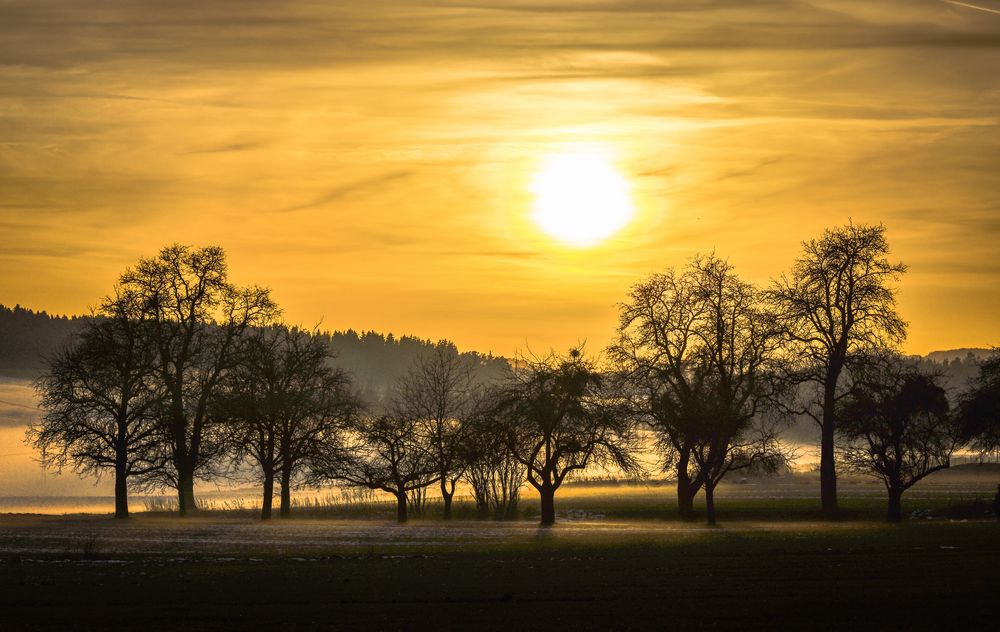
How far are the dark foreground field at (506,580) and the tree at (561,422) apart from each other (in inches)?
432

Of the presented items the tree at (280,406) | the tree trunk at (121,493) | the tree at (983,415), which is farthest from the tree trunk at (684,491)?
the tree trunk at (121,493)

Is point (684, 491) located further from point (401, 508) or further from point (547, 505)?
point (401, 508)

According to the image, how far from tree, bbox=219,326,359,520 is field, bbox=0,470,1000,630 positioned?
11.6 meters

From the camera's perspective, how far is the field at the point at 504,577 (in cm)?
2544

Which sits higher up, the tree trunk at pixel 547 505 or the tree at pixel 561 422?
the tree at pixel 561 422

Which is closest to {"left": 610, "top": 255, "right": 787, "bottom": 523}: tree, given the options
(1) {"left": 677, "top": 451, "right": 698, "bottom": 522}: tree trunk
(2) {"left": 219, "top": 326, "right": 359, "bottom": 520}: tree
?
(1) {"left": 677, "top": 451, "right": 698, "bottom": 522}: tree trunk

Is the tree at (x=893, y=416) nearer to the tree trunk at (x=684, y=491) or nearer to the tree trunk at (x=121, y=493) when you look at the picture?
the tree trunk at (x=684, y=491)

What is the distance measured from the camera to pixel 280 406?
68.4 m

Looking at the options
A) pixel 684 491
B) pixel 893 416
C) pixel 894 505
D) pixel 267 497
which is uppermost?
pixel 893 416

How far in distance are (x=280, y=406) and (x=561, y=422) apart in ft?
53.7

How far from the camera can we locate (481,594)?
29.3 m

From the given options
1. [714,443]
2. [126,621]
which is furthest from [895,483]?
[126,621]

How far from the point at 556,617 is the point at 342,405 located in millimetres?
45412

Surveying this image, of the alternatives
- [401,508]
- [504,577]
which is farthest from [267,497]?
[504,577]
